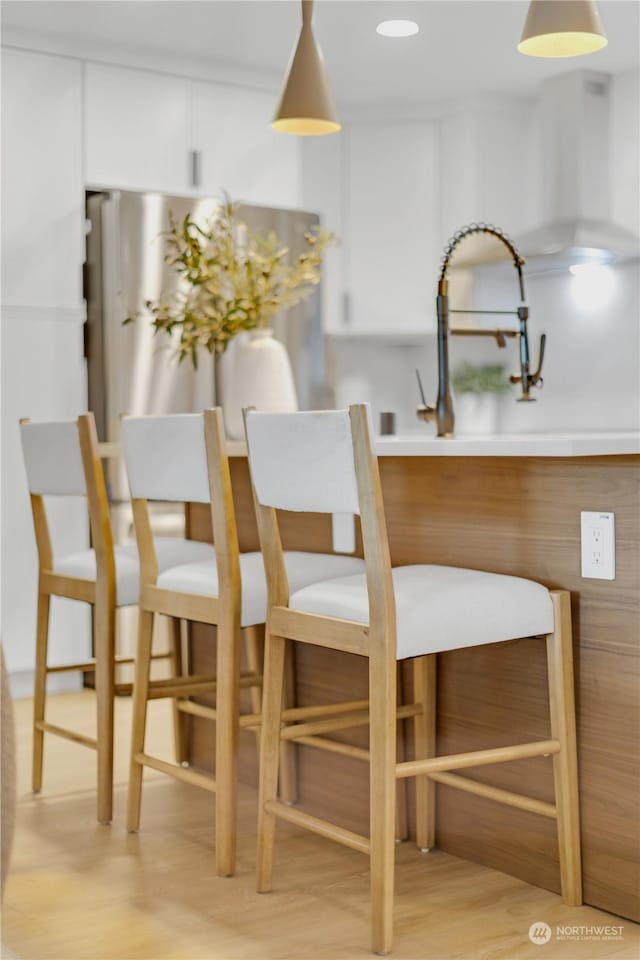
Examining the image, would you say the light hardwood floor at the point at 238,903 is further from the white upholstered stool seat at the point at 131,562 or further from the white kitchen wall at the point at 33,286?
the white kitchen wall at the point at 33,286

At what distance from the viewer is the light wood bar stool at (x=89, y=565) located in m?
2.88

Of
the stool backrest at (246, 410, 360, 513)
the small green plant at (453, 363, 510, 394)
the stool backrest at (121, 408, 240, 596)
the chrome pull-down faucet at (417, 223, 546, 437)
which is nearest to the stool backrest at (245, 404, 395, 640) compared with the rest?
the stool backrest at (246, 410, 360, 513)

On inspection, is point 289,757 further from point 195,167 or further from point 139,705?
point 195,167

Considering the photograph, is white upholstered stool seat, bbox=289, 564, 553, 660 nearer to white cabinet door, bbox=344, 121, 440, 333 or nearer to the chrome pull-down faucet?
the chrome pull-down faucet

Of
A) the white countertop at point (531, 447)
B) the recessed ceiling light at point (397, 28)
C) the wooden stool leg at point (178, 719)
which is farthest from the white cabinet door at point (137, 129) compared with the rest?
the white countertop at point (531, 447)

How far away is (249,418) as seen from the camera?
7.58 ft

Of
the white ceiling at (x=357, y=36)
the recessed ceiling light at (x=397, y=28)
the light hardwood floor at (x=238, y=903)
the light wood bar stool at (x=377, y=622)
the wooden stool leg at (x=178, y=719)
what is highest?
the white ceiling at (x=357, y=36)

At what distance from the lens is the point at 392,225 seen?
17.4 ft

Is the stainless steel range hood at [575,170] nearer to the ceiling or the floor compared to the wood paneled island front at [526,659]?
nearer to the ceiling

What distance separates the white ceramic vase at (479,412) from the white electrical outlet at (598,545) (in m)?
3.18

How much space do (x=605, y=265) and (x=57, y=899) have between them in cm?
365

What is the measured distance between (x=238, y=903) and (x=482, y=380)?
3.44 metres

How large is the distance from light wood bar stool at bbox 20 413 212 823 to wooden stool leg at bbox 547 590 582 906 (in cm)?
115

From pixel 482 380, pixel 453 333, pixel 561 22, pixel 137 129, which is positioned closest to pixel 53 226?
pixel 137 129
